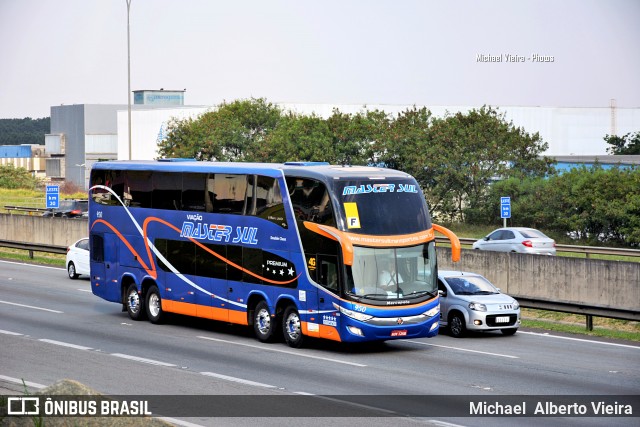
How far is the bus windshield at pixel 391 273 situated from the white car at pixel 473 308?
2535 millimetres

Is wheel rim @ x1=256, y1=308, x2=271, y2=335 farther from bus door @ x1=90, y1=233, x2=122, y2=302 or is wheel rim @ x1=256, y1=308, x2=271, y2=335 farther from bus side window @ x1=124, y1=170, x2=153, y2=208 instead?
bus door @ x1=90, y1=233, x2=122, y2=302

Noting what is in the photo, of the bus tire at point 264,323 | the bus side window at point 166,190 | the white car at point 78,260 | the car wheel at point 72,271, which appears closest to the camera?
the bus tire at point 264,323

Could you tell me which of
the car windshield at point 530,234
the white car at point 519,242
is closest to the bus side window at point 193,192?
the white car at point 519,242

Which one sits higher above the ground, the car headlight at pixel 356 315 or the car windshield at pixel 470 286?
the car windshield at pixel 470 286

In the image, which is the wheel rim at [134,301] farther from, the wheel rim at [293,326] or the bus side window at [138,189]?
the wheel rim at [293,326]

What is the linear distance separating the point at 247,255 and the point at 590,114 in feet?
254

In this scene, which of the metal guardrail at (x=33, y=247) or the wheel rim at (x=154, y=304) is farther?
the metal guardrail at (x=33, y=247)

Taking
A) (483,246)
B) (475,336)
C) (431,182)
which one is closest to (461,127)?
(431,182)

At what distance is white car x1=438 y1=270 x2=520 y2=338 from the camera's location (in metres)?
23.4

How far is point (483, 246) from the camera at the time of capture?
42.7 m

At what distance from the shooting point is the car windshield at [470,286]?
24109 millimetres

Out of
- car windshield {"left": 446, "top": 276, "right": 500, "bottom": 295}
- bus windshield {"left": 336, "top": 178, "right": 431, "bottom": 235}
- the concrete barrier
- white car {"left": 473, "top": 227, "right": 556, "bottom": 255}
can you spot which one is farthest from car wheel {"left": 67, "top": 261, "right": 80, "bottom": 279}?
bus windshield {"left": 336, "top": 178, "right": 431, "bottom": 235}

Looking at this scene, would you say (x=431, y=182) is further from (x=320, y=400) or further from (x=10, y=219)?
(x=320, y=400)

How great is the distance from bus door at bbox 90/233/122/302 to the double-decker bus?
0.46 m
